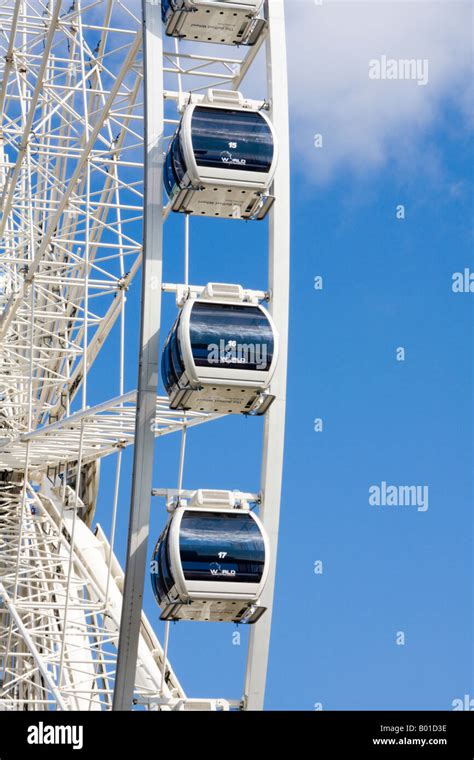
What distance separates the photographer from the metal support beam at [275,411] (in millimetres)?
21000

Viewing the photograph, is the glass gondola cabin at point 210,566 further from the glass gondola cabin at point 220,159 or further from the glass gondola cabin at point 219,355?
the glass gondola cabin at point 220,159

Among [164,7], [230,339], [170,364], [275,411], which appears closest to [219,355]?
[230,339]

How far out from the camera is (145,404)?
67.7ft

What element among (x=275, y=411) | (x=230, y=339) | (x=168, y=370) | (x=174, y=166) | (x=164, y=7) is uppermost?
(x=164, y=7)

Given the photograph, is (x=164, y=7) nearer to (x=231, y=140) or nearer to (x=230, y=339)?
(x=231, y=140)

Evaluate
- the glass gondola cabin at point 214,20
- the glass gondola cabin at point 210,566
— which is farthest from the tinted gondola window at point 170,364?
the glass gondola cabin at point 214,20

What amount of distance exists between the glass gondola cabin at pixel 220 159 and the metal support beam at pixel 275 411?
0.37 metres

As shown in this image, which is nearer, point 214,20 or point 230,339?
point 230,339

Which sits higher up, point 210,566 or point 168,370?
point 168,370

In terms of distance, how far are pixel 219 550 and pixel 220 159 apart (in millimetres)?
5155

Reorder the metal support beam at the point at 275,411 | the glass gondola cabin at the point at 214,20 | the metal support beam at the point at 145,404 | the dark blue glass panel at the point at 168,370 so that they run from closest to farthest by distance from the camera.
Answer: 1. the dark blue glass panel at the point at 168,370
2. the metal support beam at the point at 145,404
3. the metal support beam at the point at 275,411
4. the glass gondola cabin at the point at 214,20

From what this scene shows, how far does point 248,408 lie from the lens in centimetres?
2105
